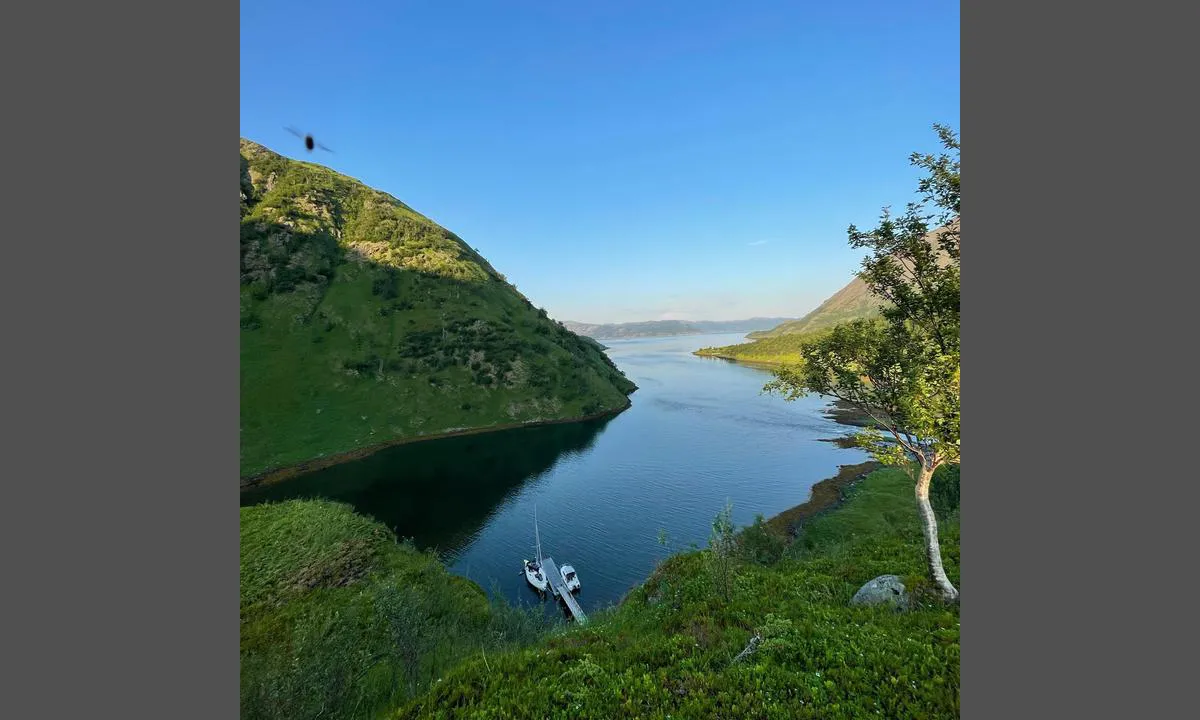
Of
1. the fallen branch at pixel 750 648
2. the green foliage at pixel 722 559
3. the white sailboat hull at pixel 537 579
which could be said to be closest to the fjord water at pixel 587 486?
the white sailboat hull at pixel 537 579

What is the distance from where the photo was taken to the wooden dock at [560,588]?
113 ft

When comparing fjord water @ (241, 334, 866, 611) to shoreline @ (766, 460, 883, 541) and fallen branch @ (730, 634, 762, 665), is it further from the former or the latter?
fallen branch @ (730, 634, 762, 665)

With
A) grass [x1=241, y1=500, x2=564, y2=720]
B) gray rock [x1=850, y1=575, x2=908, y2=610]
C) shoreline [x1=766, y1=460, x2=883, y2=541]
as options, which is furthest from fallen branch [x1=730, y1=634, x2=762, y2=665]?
shoreline [x1=766, y1=460, x2=883, y2=541]

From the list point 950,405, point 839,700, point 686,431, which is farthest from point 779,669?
point 686,431

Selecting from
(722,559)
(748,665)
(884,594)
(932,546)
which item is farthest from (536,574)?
(932,546)

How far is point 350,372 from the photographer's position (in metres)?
110

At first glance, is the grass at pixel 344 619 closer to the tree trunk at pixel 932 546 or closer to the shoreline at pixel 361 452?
the tree trunk at pixel 932 546

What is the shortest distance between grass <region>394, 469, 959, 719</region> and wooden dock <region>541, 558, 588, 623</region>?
17.4 metres

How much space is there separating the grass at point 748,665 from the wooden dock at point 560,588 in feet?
57.1

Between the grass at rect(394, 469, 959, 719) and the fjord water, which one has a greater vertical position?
the grass at rect(394, 469, 959, 719)

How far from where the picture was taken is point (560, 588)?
37562mm

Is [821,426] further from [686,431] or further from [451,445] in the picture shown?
[451,445]

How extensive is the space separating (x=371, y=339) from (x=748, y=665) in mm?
133737

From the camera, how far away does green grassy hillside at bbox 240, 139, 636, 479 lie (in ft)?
314
